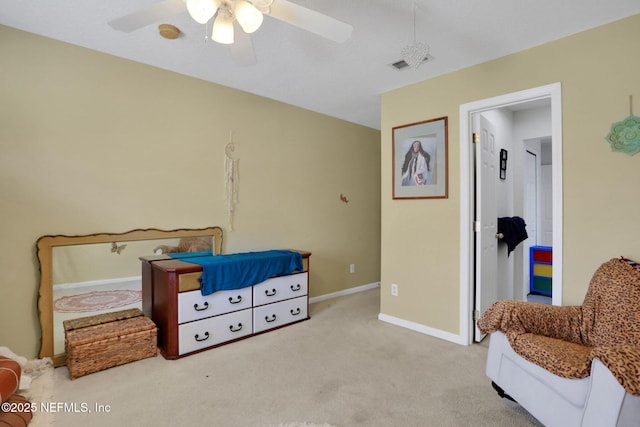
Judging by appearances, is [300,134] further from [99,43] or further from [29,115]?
[29,115]

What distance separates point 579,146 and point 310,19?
2.05m

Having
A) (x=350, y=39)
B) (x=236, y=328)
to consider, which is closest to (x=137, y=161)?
(x=236, y=328)

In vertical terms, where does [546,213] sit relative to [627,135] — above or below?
below

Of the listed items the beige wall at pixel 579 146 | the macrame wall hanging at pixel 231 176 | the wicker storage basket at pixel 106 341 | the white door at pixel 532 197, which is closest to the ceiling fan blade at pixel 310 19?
the beige wall at pixel 579 146

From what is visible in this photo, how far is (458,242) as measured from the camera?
2.89m

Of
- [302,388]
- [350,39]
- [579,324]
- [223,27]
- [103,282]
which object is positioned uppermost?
[350,39]

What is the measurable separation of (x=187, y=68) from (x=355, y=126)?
243 centimetres

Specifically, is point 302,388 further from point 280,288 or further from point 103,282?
point 103,282

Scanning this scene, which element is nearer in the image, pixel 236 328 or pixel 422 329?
pixel 236 328

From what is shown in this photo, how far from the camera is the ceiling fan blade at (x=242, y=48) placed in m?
1.65

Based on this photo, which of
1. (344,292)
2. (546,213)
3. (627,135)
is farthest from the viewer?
(546,213)

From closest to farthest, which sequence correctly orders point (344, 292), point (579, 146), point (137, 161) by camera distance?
point (579, 146) → point (137, 161) → point (344, 292)

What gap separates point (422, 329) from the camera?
10.2ft

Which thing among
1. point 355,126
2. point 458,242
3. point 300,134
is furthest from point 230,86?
point 458,242
